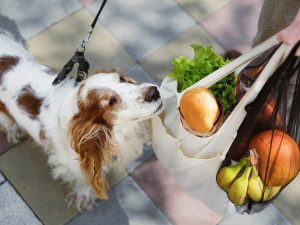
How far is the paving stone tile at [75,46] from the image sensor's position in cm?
338

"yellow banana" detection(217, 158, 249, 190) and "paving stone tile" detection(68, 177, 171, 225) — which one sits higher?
"yellow banana" detection(217, 158, 249, 190)

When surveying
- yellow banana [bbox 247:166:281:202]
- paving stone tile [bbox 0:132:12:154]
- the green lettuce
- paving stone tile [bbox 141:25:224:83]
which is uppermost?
paving stone tile [bbox 0:132:12:154]

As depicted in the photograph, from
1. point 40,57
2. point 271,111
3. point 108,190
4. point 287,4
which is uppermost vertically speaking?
point 40,57

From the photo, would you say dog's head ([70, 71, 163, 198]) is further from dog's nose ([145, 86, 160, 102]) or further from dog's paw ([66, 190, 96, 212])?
dog's paw ([66, 190, 96, 212])

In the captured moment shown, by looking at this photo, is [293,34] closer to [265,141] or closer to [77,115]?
[265,141]

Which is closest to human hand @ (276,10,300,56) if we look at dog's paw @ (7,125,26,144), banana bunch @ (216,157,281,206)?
banana bunch @ (216,157,281,206)

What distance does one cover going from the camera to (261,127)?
2.00 meters

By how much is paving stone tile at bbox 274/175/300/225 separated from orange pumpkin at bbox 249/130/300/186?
119cm

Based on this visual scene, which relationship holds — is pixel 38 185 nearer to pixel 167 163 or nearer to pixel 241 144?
pixel 167 163

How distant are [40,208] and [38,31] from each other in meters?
1.65

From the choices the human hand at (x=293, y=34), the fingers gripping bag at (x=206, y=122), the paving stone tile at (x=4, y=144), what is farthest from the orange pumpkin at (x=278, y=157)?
the paving stone tile at (x=4, y=144)

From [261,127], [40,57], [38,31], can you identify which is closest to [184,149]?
[261,127]

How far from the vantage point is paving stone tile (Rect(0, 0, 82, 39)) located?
347 centimetres

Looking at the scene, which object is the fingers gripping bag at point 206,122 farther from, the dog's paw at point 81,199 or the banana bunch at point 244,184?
the dog's paw at point 81,199
